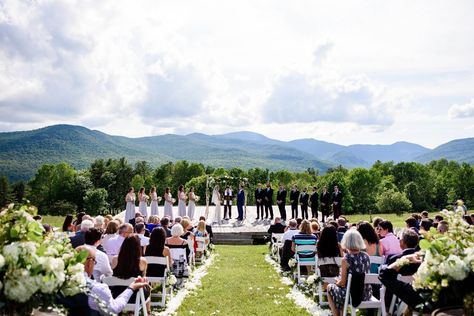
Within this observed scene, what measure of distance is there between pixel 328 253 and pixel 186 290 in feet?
11.1

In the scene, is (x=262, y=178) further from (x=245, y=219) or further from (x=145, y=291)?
(x=145, y=291)

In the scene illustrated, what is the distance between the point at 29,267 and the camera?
3.25 metres

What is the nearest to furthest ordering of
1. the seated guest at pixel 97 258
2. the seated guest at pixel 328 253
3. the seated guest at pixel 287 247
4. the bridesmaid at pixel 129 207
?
the seated guest at pixel 97 258 → the seated guest at pixel 328 253 → the seated guest at pixel 287 247 → the bridesmaid at pixel 129 207

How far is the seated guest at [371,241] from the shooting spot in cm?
802

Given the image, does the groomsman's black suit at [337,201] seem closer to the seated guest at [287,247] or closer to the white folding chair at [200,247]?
the white folding chair at [200,247]

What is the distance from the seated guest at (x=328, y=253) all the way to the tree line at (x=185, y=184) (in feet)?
199

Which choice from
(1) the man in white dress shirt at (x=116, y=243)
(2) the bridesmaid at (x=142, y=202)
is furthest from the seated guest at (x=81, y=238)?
(2) the bridesmaid at (x=142, y=202)

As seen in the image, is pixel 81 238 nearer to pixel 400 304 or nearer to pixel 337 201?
pixel 400 304

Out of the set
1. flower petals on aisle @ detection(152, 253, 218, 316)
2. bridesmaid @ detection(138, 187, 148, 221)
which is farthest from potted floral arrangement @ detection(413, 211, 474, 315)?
bridesmaid @ detection(138, 187, 148, 221)

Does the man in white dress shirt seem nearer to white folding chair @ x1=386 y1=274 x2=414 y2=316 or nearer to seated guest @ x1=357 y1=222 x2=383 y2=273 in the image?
seated guest @ x1=357 y1=222 x2=383 y2=273

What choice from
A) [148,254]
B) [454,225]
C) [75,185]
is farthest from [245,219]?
[75,185]

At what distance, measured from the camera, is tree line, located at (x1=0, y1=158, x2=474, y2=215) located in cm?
7412

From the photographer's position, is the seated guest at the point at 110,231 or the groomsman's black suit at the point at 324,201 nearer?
the seated guest at the point at 110,231

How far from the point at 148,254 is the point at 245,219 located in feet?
58.3
